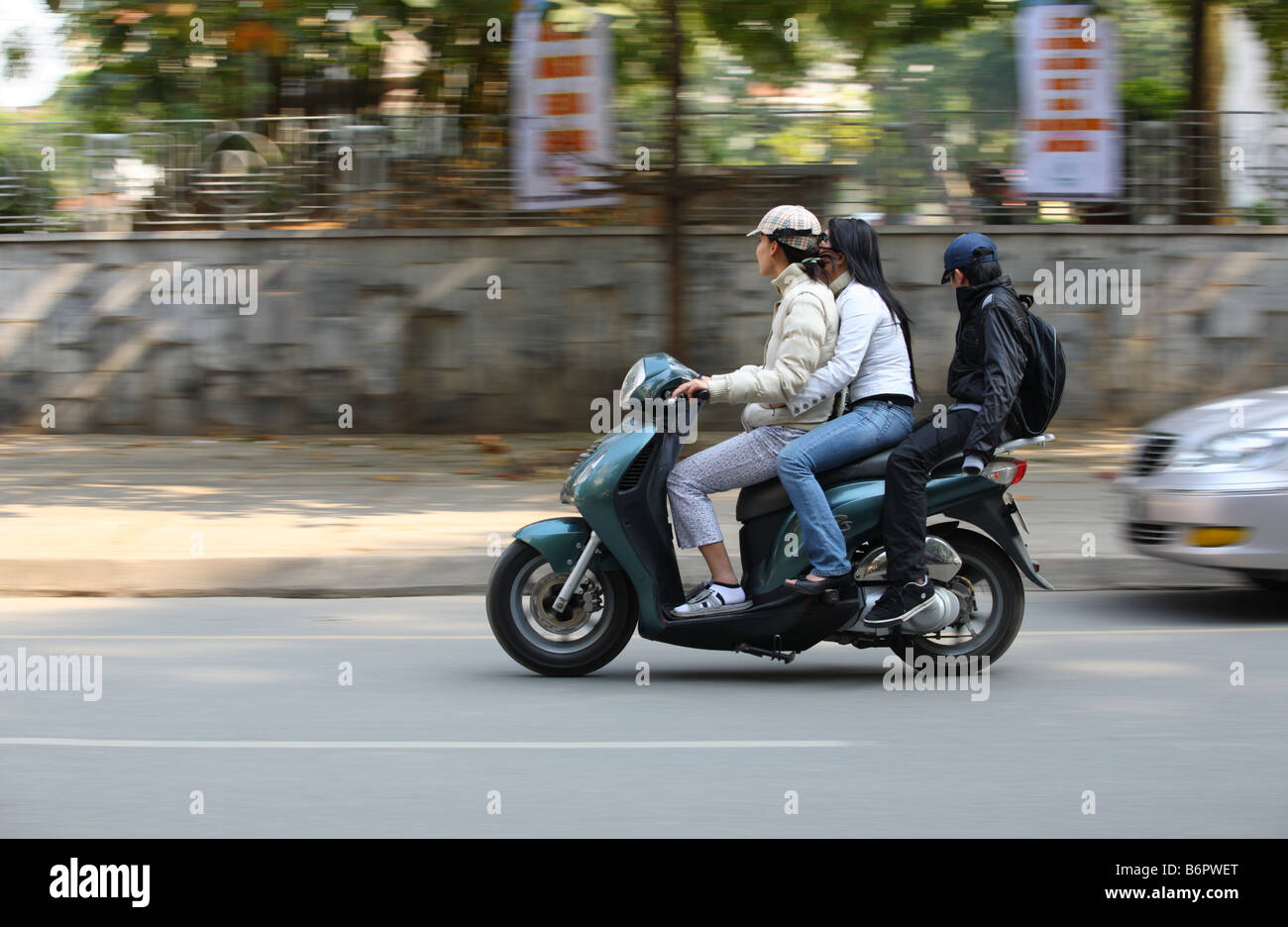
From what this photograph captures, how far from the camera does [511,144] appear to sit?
14891 mm

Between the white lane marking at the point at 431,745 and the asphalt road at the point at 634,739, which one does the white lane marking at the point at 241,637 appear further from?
the white lane marking at the point at 431,745

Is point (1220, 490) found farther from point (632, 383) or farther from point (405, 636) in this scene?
point (405, 636)

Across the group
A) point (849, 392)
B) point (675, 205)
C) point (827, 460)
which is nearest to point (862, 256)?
point (849, 392)

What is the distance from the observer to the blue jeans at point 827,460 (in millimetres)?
5781

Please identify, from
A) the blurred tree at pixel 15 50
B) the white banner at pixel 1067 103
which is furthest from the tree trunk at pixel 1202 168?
the blurred tree at pixel 15 50

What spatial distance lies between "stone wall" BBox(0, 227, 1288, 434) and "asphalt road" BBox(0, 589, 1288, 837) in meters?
7.32

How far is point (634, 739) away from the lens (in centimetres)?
519

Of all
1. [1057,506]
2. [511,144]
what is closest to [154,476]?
[511,144]

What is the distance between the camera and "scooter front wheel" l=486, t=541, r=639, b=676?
605 cm

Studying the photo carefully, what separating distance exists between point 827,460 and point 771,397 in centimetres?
32

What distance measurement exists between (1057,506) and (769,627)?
195 inches

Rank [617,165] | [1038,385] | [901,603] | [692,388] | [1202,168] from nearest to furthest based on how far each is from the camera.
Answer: [692,388], [901,603], [1038,385], [617,165], [1202,168]

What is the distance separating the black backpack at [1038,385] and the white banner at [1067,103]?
915 cm

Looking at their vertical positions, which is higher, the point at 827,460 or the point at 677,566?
the point at 827,460
